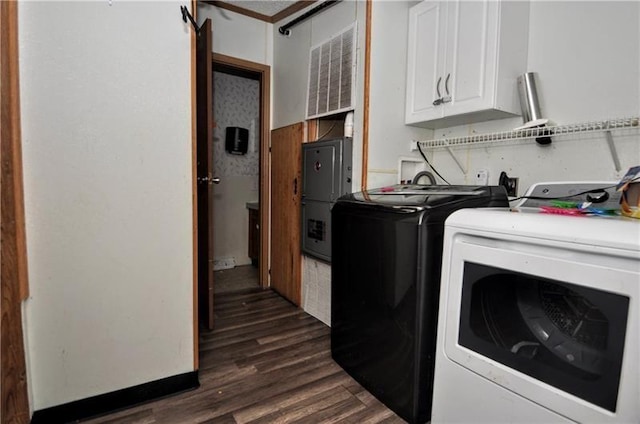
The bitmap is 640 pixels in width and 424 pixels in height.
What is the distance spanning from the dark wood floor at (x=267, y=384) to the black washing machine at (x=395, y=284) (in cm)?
15

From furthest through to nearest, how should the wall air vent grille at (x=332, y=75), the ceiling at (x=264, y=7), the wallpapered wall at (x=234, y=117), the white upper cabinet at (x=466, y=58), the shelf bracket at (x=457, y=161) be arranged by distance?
the wallpapered wall at (x=234, y=117) < the ceiling at (x=264, y=7) < the wall air vent grille at (x=332, y=75) < the shelf bracket at (x=457, y=161) < the white upper cabinet at (x=466, y=58)

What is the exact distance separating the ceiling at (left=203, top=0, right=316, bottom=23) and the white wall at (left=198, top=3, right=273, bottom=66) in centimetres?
5

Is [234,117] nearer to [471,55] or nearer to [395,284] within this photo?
[471,55]

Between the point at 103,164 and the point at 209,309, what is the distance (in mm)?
1246

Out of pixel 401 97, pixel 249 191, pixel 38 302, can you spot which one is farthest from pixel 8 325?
pixel 249 191

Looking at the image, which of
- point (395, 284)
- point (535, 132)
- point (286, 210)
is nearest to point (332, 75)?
point (286, 210)

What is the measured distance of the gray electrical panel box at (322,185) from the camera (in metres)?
2.38

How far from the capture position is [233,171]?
4148 millimetres

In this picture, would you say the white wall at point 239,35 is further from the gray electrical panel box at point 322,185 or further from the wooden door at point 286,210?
the gray electrical panel box at point 322,185

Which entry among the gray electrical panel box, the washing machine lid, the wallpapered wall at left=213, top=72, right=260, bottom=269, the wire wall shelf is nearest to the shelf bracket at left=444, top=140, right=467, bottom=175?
the wire wall shelf

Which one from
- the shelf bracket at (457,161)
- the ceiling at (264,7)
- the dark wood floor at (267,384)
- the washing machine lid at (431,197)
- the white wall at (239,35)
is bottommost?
the dark wood floor at (267,384)

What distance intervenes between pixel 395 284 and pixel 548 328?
591 mm

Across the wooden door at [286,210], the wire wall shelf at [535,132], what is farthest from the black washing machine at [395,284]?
the wooden door at [286,210]

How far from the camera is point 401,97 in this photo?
2287 millimetres
